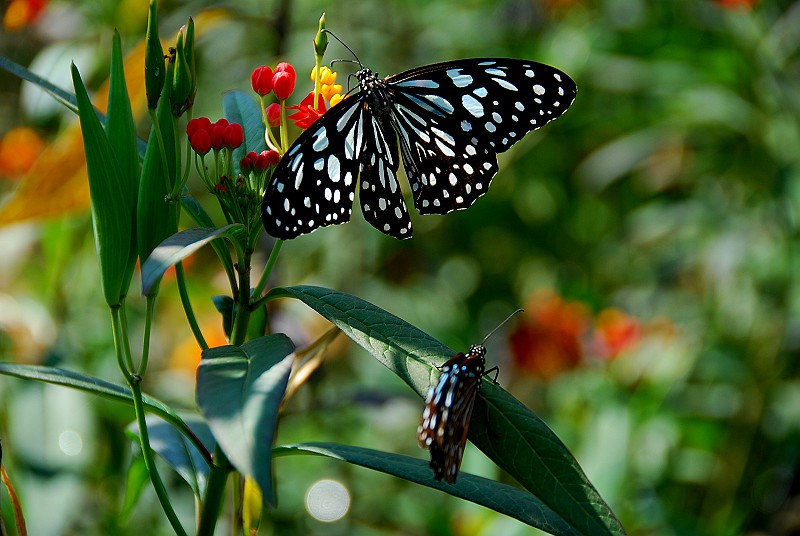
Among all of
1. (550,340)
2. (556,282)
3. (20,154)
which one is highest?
(556,282)

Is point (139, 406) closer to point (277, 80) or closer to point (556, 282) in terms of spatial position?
point (277, 80)

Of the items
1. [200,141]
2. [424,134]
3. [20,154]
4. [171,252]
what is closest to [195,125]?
[200,141]

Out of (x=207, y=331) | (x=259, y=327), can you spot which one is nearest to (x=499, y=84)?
(x=259, y=327)

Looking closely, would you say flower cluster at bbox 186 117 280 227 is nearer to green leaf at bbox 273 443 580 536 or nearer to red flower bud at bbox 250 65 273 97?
red flower bud at bbox 250 65 273 97

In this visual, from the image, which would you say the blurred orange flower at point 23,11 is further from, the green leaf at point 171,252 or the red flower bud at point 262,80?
the green leaf at point 171,252

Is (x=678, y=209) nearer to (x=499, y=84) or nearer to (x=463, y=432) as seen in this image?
(x=499, y=84)

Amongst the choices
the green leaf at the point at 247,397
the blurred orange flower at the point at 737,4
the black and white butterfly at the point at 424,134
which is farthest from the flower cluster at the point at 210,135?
the blurred orange flower at the point at 737,4
